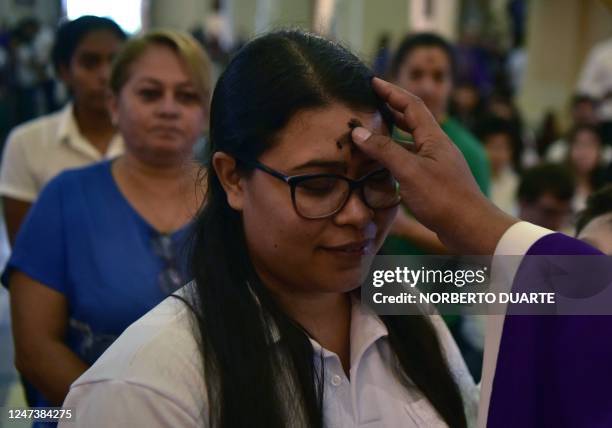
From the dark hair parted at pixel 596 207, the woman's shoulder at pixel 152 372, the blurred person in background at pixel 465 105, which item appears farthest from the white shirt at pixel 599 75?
the woman's shoulder at pixel 152 372

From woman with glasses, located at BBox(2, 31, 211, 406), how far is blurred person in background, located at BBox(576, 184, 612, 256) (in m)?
0.91

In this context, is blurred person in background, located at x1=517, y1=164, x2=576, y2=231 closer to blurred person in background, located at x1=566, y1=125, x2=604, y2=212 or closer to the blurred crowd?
the blurred crowd

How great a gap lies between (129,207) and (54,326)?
0.43 m

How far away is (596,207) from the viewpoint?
2.21 m

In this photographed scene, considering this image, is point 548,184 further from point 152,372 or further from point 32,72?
point 32,72

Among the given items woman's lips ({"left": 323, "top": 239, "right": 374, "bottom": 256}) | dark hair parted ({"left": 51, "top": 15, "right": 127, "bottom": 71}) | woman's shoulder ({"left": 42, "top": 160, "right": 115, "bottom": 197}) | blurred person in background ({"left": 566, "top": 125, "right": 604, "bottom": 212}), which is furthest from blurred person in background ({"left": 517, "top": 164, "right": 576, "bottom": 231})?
woman's lips ({"left": 323, "top": 239, "right": 374, "bottom": 256})

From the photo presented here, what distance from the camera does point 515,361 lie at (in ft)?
5.23

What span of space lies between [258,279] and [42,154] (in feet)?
6.48

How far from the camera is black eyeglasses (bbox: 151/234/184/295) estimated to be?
2.53m

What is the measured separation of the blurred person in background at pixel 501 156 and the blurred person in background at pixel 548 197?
3.80 ft

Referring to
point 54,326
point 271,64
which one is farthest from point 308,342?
point 54,326

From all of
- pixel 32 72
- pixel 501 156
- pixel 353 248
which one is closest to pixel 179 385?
pixel 353 248

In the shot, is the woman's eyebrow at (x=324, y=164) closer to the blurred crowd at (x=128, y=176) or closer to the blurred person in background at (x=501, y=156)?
the blurred crowd at (x=128, y=176)

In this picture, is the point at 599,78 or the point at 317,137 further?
the point at 599,78
